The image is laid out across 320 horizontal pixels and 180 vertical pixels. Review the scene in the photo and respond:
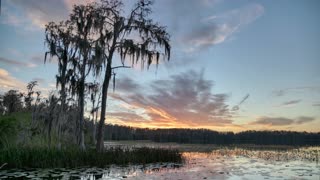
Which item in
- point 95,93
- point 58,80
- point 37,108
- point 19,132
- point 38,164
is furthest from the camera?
point 95,93

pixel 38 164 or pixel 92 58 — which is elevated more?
pixel 92 58

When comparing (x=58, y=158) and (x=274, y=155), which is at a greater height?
(x=274, y=155)

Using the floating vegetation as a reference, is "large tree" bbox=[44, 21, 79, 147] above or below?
above

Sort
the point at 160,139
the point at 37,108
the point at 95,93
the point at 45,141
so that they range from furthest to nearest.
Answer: the point at 160,139
the point at 95,93
the point at 37,108
the point at 45,141

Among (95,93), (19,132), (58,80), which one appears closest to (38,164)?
(19,132)

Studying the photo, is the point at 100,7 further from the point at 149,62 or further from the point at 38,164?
the point at 38,164

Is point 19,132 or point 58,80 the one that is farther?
point 58,80

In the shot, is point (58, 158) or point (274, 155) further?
point (274, 155)

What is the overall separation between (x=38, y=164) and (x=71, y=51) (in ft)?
33.0

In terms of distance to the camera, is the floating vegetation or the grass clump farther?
the floating vegetation

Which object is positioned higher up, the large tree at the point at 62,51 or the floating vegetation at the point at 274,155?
the large tree at the point at 62,51

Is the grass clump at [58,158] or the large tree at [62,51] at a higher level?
the large tree at [62,51]

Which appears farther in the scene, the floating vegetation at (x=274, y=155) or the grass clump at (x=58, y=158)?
the floating vegetation at (x=274, y=155)

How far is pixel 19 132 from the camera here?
814 inches
